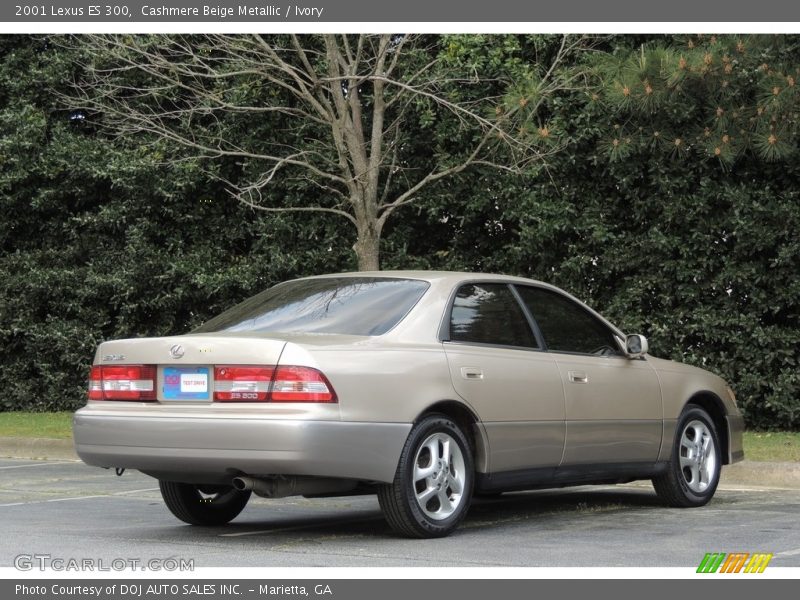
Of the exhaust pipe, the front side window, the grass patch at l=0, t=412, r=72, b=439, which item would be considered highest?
the front side window

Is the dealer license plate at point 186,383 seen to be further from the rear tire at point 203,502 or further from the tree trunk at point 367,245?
the tree trunk at point 367,245

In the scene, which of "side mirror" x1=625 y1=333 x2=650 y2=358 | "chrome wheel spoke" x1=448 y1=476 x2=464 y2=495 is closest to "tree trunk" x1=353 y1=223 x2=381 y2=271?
"side mirror" x1=625 y1=333 x2=650 y2=358

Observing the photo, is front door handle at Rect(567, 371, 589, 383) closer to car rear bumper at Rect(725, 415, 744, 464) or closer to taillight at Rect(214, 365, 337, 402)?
car rear bumper at Rect(725, 415, 744, 464)

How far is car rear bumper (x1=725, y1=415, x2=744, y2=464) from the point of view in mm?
9852

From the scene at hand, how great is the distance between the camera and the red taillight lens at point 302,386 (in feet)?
23.3

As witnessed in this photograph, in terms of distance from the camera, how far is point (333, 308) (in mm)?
7953

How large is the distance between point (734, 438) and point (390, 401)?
11.8 ft

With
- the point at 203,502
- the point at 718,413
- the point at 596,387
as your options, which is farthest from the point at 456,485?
the point at 718,413

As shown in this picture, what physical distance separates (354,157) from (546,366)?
7609mm

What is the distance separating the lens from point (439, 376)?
7.66 m

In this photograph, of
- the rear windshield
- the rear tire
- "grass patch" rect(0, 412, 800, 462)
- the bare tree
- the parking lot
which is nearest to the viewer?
the parking lot

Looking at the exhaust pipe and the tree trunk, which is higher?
the tree trunk

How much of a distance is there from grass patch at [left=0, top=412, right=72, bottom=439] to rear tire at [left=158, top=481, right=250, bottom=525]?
6.64m

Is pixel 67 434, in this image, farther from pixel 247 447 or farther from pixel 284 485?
pixel 247 447
